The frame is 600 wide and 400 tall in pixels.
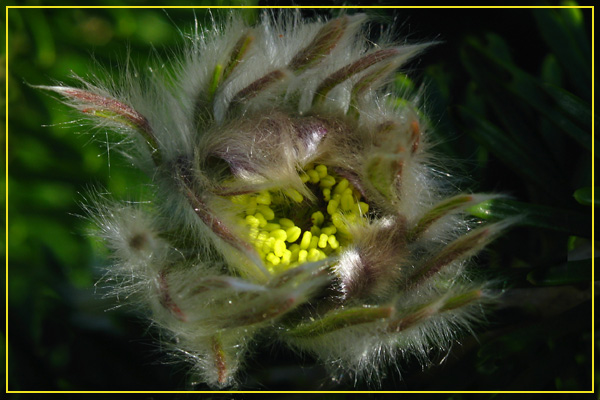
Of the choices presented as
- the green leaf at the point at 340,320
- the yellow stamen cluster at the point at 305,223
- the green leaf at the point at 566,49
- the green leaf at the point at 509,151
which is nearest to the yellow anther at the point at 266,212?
the yellow stamen cluster at the point at 305,223

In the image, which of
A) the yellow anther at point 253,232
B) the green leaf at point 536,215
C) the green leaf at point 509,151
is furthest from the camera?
the green leaf at point 509,151

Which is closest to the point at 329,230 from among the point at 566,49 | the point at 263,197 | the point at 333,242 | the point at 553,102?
the point at 333,242

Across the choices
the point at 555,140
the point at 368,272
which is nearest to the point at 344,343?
the point at 368,272

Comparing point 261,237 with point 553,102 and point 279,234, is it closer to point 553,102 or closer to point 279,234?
point 279,234

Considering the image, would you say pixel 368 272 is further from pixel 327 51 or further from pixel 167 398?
pixel 167 398

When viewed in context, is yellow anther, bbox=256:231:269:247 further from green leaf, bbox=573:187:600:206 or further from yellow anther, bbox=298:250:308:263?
green leaf, bbox=573:187:600:206

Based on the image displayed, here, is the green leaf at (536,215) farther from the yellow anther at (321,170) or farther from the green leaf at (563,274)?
the yellow anther at (321,170)
